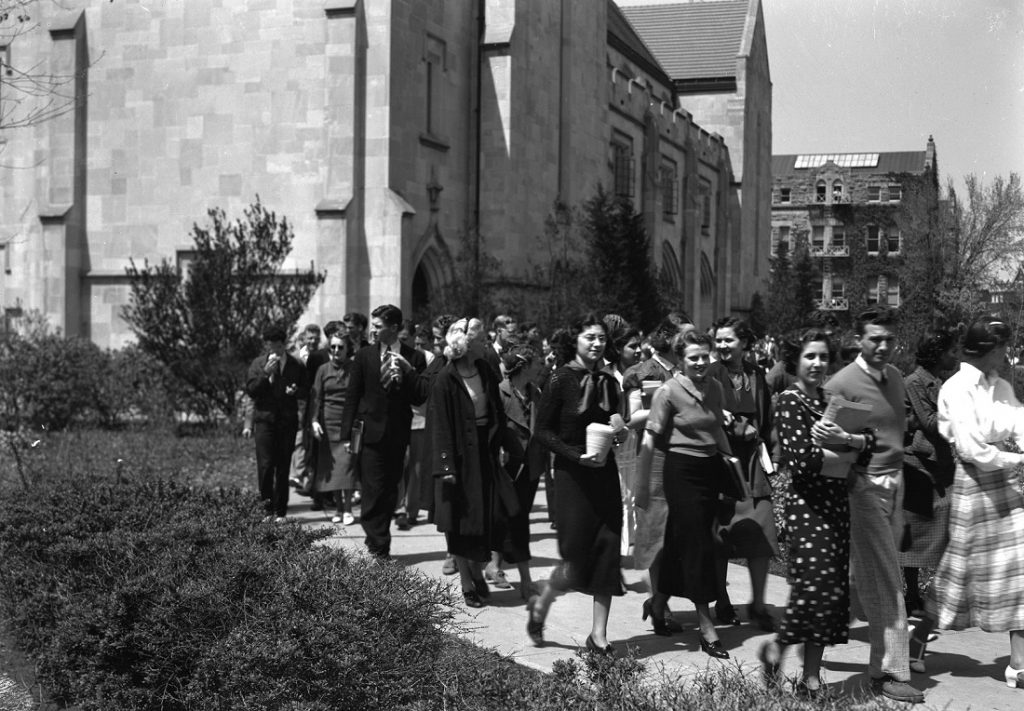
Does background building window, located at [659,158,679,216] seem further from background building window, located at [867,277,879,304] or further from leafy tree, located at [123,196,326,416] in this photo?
background building window, located at [867,277,879,304]

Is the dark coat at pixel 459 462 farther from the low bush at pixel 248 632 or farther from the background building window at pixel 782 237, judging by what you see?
the background building window at pixel 782 237

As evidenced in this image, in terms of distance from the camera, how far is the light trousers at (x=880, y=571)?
20.2 feet

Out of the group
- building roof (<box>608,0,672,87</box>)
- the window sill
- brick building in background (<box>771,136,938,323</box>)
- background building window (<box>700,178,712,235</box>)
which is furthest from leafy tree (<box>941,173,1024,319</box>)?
brick building in background (<box>771,136,938,323</box>)

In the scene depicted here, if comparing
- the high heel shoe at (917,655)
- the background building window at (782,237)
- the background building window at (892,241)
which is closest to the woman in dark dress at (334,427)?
the high heel shoe at (917,655)

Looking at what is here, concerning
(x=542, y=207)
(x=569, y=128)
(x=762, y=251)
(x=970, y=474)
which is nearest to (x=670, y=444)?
(x=970, y=474)

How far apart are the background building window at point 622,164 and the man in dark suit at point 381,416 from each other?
1162 inches

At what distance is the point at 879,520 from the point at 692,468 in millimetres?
1340

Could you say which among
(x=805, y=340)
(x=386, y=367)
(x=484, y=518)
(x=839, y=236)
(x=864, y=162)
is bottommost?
(x=484, y=518)

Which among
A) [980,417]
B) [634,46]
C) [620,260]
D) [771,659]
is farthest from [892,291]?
[771,659]

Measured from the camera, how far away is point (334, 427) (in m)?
12.6

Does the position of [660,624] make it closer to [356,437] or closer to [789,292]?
[356,437]

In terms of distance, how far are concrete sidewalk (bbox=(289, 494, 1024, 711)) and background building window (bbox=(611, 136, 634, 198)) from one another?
30.0 m

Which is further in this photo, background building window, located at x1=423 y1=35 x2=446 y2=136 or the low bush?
background building window, located at x1=423 y1=35 x2=446 y2=136

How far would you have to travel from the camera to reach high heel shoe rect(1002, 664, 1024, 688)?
6.50m
